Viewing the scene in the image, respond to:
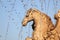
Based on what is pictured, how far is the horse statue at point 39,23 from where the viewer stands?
6727 mm

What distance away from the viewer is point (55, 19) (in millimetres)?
6883

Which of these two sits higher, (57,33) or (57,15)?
(57,15)

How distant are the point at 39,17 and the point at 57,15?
1.82 feet

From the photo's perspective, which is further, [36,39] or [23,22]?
[23,22]

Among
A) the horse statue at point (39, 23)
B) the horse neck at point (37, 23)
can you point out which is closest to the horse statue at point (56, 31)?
the horse statue at point (39, 23)

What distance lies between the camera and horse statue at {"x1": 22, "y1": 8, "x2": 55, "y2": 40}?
22.1 feet

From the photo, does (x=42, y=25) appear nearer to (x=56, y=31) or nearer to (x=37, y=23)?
(x=37, y=23)

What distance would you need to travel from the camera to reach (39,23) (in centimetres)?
691

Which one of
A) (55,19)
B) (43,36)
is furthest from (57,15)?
(43,36)

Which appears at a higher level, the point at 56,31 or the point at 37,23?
the point at 37,23

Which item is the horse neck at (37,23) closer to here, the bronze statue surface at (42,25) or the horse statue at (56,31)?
the bronze statue surface at (42,25)

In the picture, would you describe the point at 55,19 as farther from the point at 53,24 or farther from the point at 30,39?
the point at 30,39

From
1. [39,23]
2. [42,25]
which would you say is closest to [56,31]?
[42,25]

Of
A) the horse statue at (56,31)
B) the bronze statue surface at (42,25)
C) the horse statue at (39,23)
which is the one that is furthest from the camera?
the horse statue at (39,23)
